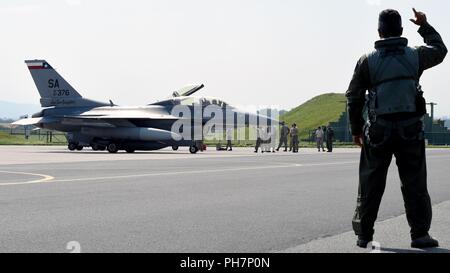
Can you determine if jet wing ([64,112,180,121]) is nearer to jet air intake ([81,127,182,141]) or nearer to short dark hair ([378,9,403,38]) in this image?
jet air intake ([81,127,182,141])

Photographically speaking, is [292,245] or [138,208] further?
[138,208]

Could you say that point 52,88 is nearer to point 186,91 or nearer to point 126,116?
point 126,116

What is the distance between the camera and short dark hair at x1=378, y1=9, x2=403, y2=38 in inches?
213

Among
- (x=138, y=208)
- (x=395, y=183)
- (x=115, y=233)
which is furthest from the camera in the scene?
(x=395, y=183)

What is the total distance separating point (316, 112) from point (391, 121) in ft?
354

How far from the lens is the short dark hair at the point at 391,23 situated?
541 centimetres

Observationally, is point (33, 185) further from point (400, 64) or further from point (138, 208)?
point (400, 64)

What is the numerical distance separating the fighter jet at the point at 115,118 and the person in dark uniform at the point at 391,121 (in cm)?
2454

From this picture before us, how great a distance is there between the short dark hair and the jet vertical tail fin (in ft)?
103

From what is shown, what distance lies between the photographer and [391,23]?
5.42 metres

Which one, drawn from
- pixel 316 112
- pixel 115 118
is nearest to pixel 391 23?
pixel 115 118
